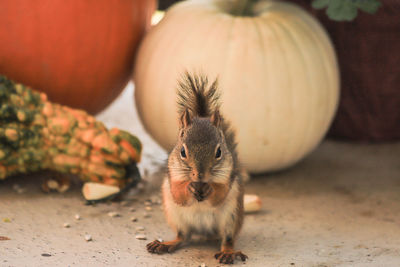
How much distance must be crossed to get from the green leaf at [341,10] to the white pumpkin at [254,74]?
0.15m

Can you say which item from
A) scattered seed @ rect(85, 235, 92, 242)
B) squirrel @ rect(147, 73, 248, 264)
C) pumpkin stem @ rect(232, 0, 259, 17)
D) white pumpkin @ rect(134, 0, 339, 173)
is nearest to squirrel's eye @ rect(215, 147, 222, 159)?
squirrel @ rect(147, 73, 248, 264)

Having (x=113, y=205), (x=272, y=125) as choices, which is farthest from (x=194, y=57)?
(x=113, y=205)

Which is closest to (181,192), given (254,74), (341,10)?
(254,74)

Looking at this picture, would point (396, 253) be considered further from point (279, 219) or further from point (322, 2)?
point (322, 2)

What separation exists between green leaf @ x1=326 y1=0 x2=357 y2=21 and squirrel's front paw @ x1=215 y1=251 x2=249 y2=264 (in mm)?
854

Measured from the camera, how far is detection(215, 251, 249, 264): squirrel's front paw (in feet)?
4.69

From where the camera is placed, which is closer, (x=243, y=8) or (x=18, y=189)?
(x=18, y=189)

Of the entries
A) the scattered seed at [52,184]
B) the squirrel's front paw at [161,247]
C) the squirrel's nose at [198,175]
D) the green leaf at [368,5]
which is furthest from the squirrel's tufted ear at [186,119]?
the green leaf at [368,5]

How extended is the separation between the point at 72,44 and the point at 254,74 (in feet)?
2.13

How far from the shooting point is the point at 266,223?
1.73 m

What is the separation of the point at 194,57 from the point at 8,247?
826 mm

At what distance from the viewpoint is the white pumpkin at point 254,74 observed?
1925 millimetres

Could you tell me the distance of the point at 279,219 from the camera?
5.77ft

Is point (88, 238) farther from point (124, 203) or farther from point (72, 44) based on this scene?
point (72, 44)
